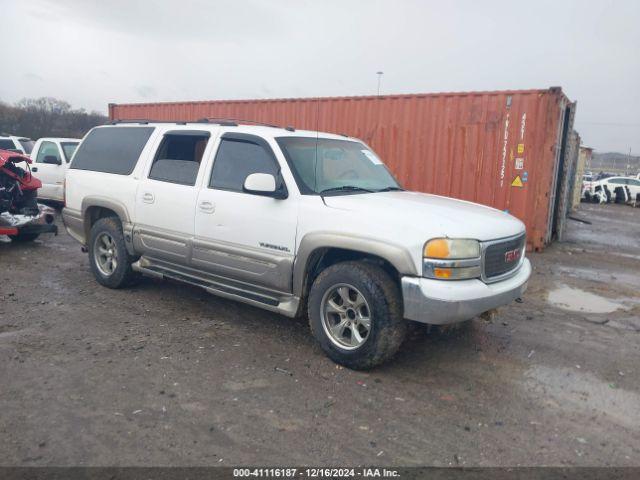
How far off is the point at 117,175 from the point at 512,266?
418 cm

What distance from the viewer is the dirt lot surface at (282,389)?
9.85ft

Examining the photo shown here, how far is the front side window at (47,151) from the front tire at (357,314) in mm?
10337

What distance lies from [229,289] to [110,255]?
2016 millimetres

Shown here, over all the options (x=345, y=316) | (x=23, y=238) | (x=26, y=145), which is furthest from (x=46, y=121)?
(x=345, y=316)

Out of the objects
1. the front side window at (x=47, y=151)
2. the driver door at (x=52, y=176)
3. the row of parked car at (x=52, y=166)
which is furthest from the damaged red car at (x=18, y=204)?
the front side window at (x=47, y=151)

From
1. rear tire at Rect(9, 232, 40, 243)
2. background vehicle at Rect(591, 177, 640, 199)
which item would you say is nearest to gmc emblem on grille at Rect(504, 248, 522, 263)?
rear tire at Rect(9, 232, 40, 243)

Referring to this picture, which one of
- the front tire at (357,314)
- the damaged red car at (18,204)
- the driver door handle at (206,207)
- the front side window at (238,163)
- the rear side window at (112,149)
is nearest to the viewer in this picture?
the front tire at (357,314)

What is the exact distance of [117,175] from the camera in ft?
19.0

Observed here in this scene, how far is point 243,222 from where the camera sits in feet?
15.0

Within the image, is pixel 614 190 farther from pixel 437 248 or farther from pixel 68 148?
pixel 437 248

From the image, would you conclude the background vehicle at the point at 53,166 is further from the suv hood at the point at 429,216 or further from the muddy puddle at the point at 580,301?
the muddy puddle at the point at 580,301

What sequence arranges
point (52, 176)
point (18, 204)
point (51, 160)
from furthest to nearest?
1. point (52, 176)
2. point (51, 160)
3. point (18, 204)

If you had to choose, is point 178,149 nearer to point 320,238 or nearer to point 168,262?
point 168,262

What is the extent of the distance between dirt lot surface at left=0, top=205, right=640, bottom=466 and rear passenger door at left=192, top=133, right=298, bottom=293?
24.6 inches
